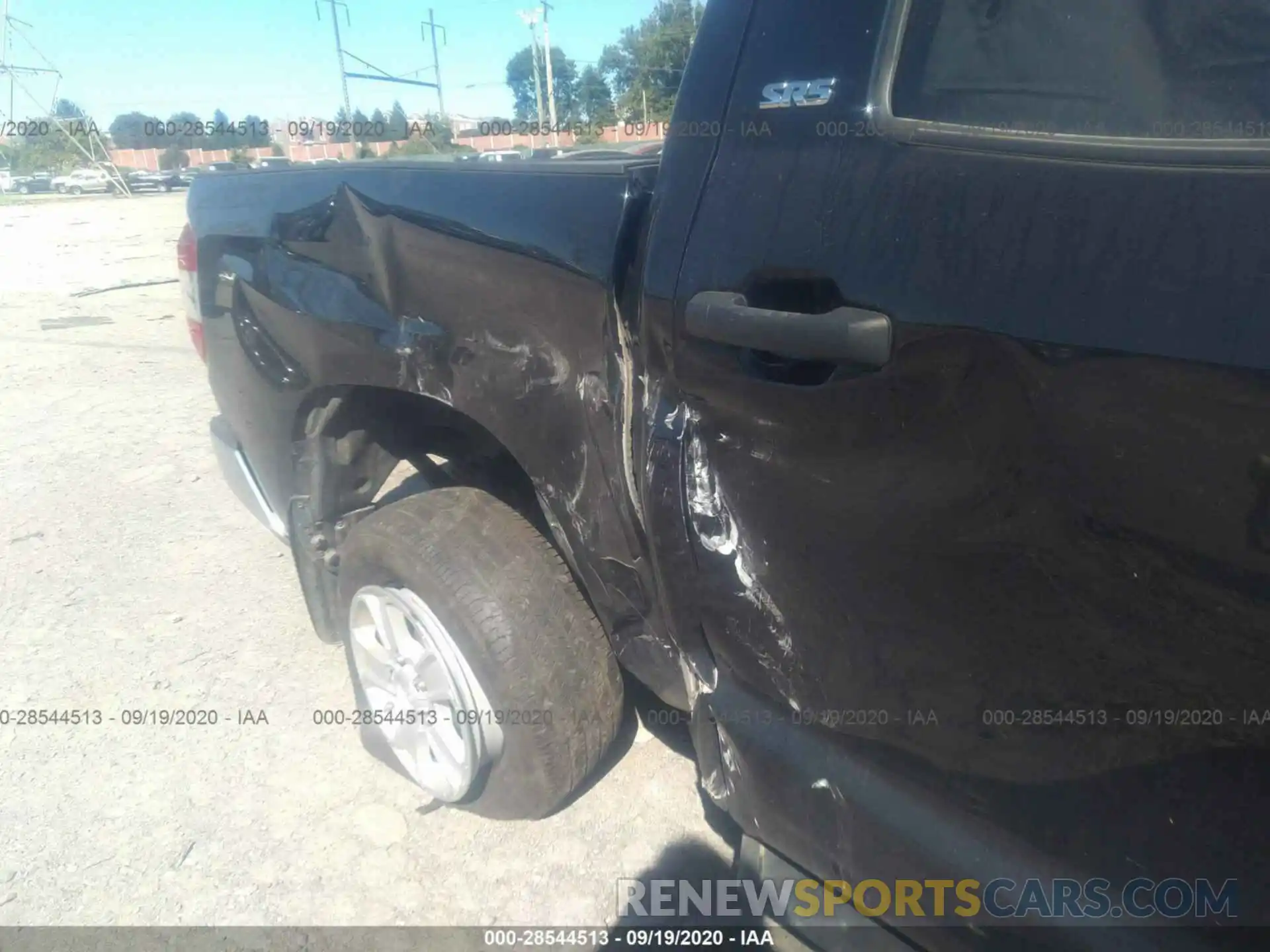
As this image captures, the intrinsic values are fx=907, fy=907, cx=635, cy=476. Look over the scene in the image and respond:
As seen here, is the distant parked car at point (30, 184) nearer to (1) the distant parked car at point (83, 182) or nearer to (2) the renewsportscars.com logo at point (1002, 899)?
(1) the distant parked car at point (83, 182)

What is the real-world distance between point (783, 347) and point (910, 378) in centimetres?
18

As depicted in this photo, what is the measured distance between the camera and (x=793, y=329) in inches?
48.4

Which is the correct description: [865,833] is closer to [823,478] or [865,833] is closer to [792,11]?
[823,478]

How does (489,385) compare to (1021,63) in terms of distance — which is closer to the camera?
(1021,63)

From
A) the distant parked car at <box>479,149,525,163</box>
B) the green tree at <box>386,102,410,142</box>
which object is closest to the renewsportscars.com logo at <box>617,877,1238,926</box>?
the distant parked car at <box>479,149,525,163</box>

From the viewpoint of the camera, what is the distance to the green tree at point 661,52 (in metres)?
2.21

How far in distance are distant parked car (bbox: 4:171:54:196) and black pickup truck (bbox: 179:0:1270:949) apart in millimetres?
52953

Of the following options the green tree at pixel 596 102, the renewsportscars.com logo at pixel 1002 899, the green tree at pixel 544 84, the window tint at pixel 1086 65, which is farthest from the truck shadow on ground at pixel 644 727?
the green tree at pixel 544 84

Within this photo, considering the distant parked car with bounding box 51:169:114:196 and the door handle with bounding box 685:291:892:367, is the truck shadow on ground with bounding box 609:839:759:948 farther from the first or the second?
the distant parked car with bounding box 51:169:114:196

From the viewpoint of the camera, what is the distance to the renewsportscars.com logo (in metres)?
1.04

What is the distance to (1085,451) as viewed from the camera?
1012mm

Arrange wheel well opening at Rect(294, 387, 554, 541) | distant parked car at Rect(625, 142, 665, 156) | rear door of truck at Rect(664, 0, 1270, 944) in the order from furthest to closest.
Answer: distant parked car at Rect(625, 142, 665, 156) → wheel well opening at Rect(294, 387, 554, 541) → rear door of truck at Rect(664, 0, 1270, 944)

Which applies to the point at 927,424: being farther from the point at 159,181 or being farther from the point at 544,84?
the point at 159,181

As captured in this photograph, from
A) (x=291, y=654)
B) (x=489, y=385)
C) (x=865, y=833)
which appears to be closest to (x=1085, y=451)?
(x=865, y=833)
